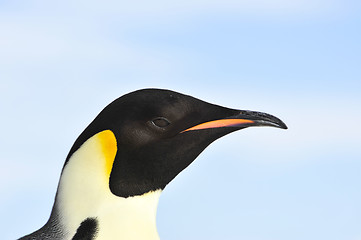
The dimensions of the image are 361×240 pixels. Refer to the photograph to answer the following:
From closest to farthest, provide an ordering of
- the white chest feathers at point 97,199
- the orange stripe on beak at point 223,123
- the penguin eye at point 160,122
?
the white chest feathers at point 97,199 → the penguin eye at point 160,122 → the orange stripe on beak at point 223,123

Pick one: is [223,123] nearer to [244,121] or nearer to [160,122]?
[244,121]

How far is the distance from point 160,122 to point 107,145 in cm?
43

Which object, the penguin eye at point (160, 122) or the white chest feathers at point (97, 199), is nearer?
the white chest feathers at point (97, 199)

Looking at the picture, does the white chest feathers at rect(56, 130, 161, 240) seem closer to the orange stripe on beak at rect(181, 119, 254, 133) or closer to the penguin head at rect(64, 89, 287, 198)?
the penguin head at rect(64, 89, 287, 198)

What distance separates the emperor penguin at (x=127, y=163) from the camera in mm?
6176

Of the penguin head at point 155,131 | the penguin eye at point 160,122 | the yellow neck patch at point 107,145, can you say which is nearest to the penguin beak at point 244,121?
the penguin head at point 155,131

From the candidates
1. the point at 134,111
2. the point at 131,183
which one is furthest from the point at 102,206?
the point at 134,111

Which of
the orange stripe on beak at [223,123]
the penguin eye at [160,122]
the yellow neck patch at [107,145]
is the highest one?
the orange stripe on beak at [223,123]

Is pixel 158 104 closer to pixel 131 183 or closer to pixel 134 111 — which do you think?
pixel 134 111

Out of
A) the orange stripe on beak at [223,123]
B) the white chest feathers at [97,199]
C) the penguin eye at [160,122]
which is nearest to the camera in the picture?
the white chest feathers at [97,199]

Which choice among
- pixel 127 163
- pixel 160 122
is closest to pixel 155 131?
pixel 160 122

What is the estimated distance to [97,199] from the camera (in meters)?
6.17

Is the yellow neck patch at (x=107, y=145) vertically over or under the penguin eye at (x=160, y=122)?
under

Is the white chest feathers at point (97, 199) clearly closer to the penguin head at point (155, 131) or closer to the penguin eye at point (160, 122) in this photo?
the penguin head at point (155, 131)
